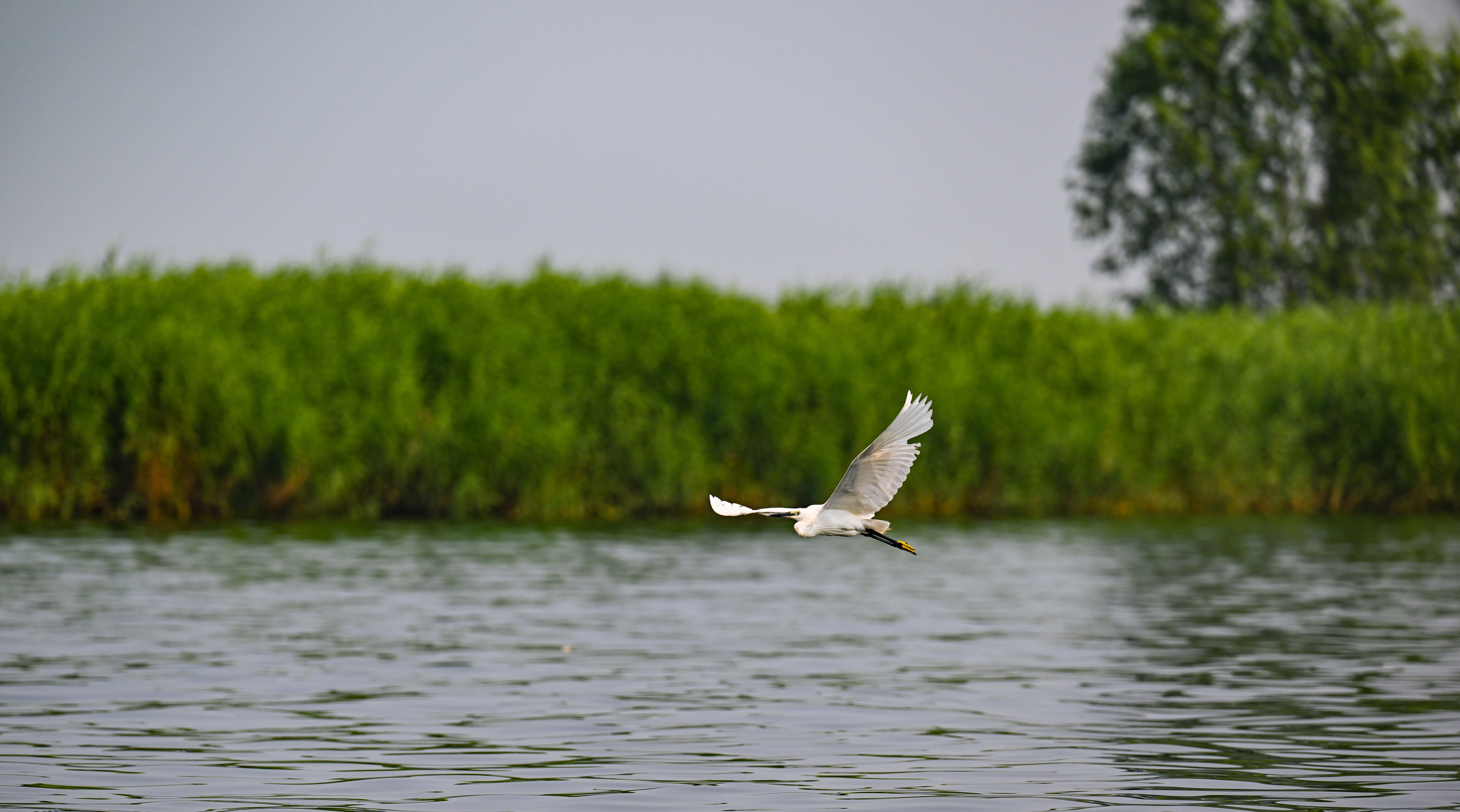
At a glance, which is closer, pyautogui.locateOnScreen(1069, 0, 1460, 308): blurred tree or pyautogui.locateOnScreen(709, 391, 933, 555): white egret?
pyautogui.locateOnScreen(709, 391, 933, 555): white egret

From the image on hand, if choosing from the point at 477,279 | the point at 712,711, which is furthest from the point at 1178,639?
the point at 477,279

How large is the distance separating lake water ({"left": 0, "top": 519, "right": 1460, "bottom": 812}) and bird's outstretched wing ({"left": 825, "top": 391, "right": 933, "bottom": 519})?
4.63 ft

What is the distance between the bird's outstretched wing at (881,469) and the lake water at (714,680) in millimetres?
1410

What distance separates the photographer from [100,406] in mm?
27688

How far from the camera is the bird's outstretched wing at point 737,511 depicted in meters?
9.30

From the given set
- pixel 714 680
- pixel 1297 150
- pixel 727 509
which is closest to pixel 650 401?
pixel 714 680

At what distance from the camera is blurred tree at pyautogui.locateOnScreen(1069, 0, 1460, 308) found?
60.0 m

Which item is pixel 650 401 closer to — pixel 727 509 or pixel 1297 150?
pixel 727 509

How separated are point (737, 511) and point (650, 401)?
21689 millimetres

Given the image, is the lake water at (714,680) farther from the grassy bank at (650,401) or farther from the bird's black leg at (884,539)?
Result: the grassy bank at (650,401)

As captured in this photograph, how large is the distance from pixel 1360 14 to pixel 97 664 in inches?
2190

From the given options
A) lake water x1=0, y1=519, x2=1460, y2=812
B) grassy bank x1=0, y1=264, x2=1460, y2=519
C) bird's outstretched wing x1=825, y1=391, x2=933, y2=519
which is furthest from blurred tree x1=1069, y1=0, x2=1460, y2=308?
bird's outstretched wing x1=825, y1=391, x2=933, y2=519

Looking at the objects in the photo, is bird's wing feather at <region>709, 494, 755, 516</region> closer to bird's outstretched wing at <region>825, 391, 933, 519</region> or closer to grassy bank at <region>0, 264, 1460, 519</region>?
bird's outstretched wing at <region>825, 391, 933, 519</region>

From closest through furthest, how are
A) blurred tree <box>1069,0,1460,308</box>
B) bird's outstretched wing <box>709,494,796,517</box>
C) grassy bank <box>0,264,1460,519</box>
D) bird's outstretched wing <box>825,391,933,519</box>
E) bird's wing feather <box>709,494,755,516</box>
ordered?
bird's outstretched wing <box>709,494,796,517</box>, bird's wing feather <box>709,494,755,516</box>, bird's outstretched wing <box>825,391,933,519</box>, grassy bank <box>0,264,1460,519</box>, blurred tree <box>1069,0,1460,308</box>
